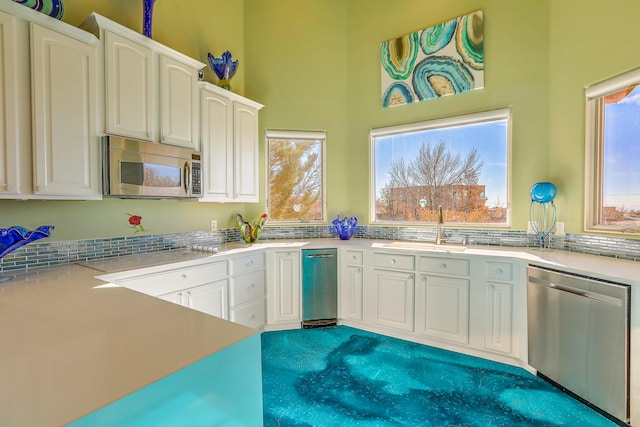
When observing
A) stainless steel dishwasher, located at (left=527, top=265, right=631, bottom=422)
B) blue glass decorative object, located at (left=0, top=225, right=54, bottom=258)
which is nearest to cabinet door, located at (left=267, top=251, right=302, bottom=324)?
blue glass decorative object, located at (left=0, top=225, right=54, bottom=258)

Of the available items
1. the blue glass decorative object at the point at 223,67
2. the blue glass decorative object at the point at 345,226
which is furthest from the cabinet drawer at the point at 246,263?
the blue glass decorative object at the point at 223,67

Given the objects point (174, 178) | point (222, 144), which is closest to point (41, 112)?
point (174, 178)

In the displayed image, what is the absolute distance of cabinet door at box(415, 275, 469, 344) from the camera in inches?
103

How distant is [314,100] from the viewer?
370 centimetres

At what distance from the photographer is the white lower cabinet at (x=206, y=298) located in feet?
7.45

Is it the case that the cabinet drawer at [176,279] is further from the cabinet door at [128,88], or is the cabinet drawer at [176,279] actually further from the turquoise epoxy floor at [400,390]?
the cabinet door at [128,88]

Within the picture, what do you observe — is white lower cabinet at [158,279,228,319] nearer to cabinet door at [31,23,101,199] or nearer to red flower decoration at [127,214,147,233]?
red flower decoration at [127,214,147,233]

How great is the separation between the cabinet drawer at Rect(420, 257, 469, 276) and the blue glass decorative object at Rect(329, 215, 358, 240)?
37.8 inches

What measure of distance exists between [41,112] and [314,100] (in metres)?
2.62

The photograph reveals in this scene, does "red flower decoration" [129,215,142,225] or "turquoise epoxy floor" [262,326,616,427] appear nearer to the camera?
"turquoise epoxy floor" [262,326,616,427]

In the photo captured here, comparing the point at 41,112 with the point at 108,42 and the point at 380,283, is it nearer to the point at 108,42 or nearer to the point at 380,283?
the point at 108,42

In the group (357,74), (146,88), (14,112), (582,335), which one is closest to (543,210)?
(582,335)

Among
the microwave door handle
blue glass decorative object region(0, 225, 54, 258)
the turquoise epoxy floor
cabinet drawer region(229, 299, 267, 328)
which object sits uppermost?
the microwave door handle

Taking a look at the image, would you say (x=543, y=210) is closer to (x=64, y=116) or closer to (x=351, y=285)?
(x=351, y=285)
